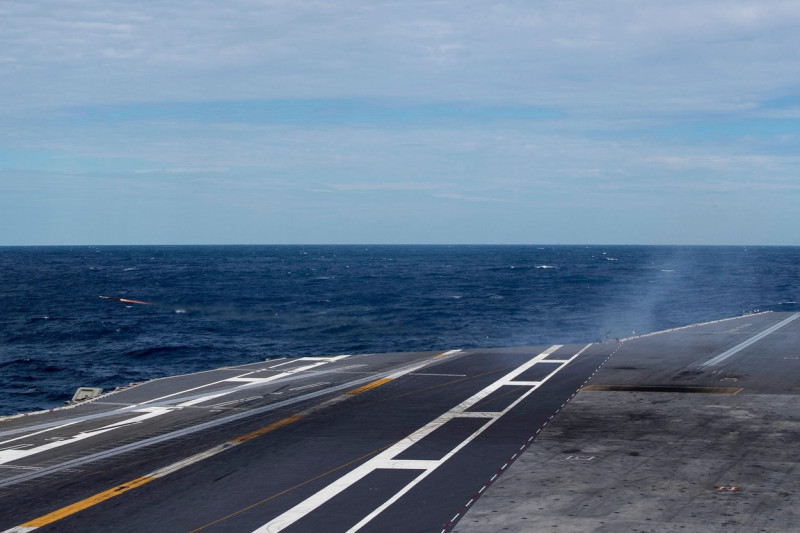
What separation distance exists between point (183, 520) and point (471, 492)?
7.04 m

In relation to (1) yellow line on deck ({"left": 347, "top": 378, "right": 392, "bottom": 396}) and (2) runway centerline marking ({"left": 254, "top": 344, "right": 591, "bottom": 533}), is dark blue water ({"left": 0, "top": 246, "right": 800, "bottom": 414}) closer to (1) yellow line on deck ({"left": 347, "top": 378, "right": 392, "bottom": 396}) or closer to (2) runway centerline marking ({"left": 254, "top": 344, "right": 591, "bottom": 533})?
(1) yellow line on deck ({"left": 347, "top": 378, "right": 392, "bottom": 396})

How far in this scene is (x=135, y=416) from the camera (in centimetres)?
3047

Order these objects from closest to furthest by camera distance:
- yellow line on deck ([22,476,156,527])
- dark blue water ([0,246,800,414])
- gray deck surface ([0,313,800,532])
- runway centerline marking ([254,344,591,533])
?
1. runway centerline marking ([254,344,591,533])
2. gray deck surface ([0,313,800,532])
3. yellow line on deck ([22,476,156,527])
4. dark blue water ([0,246,800,414])

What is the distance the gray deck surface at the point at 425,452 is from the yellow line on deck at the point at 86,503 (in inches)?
3.1

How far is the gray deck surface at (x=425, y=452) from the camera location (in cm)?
1825

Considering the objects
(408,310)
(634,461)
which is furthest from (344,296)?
(634,461)

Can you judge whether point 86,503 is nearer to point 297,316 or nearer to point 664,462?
point 664,462

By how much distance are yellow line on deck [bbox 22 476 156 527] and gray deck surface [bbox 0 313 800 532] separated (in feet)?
0.26

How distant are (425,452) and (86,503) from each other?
9.61m

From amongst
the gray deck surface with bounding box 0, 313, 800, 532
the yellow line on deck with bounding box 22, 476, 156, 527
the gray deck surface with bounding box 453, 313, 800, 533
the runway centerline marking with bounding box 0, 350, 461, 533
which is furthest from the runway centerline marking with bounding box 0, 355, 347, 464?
the gray deck surface with bounding box 453, 313, 800, 533

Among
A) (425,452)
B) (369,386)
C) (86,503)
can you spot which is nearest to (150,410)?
(369,386)

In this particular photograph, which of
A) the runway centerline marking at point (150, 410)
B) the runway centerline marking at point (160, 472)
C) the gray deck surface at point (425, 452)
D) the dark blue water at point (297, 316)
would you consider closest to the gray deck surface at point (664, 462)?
the gray deck surface at point (425, 452)

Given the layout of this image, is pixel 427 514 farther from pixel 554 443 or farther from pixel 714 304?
pixel 714 304

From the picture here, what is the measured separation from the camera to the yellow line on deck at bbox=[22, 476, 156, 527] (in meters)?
18.4
